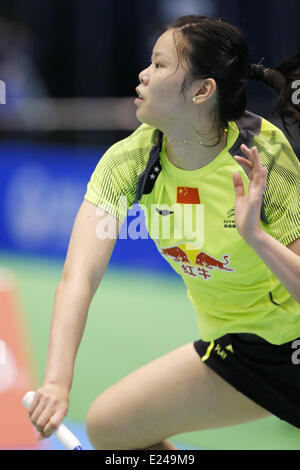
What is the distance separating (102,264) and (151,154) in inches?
14.8

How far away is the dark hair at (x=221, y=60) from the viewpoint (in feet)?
7.90

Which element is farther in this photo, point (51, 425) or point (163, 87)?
point (163, 87)

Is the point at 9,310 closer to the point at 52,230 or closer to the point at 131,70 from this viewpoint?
the point at 52,230

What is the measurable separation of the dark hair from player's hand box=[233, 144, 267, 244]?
0.90 ft

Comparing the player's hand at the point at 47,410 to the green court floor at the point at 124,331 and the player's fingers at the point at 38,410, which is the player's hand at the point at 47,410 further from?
the green court floor at the point at 124,331

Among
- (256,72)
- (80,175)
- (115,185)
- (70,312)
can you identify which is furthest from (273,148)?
(80,175)

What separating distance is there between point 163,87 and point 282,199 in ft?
1.57

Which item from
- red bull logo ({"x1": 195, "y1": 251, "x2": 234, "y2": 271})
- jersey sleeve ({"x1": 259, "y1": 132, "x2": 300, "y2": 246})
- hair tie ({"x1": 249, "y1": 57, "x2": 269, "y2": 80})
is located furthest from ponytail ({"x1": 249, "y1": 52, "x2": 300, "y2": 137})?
red bull logo ({"x1": 195, "y1": 251, "x2": 234, "y2": 271})

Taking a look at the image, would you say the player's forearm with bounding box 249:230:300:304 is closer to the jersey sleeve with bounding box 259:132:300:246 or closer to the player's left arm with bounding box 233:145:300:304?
the player's left arm with bounding box 233:145:300:304

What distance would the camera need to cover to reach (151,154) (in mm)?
2537

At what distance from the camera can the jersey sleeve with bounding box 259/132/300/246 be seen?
2357 millimetres

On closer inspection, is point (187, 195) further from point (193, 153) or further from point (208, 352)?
point (208, 352)

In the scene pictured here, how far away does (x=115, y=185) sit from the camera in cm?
253

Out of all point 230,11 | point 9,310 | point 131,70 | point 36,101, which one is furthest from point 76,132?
point 9,310
